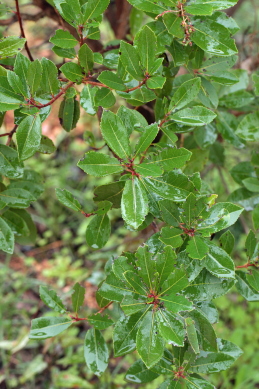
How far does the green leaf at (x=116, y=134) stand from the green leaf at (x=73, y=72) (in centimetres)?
12

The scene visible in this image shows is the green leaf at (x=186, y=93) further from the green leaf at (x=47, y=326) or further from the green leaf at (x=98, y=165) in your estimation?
the green leaf at (x=47, y=326)

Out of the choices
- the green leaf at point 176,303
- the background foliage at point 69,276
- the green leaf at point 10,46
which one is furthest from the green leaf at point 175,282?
the background foliage at point 69,276

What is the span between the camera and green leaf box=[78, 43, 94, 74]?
0.59 meters

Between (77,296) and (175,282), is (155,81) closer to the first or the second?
(175,282)

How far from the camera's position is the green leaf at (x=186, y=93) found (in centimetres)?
61

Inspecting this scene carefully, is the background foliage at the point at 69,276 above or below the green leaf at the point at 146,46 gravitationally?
below

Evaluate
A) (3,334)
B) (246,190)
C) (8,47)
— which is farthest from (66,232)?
(8,47)

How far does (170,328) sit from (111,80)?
0.41 metres

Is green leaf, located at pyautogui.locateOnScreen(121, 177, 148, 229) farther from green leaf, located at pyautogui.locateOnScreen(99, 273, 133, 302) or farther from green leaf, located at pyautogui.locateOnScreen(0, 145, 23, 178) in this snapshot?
green leaf, located at pyautogui.locateOnScreen(0, 145, 23, 178)

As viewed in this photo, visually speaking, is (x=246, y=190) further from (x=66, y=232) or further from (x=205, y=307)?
(x=66, y=232)

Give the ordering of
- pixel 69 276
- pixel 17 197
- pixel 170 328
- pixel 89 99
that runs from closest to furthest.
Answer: pixel 170 328, pixel 89 99, pixel 17 197, pixel 69 276

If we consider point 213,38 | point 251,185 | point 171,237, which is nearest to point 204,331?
point 171,237

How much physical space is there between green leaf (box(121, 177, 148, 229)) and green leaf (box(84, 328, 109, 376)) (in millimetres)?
307

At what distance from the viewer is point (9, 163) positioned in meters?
0.68
